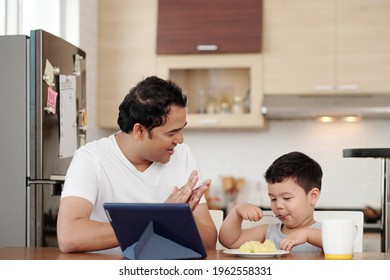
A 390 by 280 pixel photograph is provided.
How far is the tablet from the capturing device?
5.78 ft

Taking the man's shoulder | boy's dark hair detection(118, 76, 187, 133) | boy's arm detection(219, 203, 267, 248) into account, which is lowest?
boy's arm detection(219, 203, 267, 248)

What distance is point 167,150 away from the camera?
101 inches

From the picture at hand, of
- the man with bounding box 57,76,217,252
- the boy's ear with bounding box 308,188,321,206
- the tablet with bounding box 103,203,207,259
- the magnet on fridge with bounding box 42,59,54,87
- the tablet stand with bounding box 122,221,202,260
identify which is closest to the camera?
the tablet with bounding box 103,203,207,259

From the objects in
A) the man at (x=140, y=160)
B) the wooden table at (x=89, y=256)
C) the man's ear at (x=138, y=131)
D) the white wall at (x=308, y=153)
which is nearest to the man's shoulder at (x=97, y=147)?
the man at (x=140, y=160)

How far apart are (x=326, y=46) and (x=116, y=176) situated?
3.12 meters

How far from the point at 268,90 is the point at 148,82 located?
2.93 m

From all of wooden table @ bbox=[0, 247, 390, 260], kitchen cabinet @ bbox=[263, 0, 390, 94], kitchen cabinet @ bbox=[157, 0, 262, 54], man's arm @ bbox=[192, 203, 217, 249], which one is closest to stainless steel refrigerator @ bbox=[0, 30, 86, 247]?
man's arm @ bbox=[192, 203, 217, 249]

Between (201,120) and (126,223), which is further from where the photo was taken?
(201,120)

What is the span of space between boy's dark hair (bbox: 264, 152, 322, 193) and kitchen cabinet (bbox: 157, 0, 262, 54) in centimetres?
285

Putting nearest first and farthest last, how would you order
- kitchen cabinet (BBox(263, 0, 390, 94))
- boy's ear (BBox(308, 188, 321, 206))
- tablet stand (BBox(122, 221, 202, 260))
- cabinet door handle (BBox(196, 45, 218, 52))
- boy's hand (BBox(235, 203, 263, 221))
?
1. tablet stand (BBox(122, 221, 202, 260))
2. boy's hand (BBox(235, 203, 263, 221))
3. boy's ear (BBox(308, 188, 321, 206))
4. kitchen cabinet (BBox(263, 0, 390, 94))
5. cabinet door handle (BBox(196, 45, 218, 52))

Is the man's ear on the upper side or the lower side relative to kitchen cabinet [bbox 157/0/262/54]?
lower

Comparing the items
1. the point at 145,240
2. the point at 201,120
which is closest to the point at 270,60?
the point at 201,120

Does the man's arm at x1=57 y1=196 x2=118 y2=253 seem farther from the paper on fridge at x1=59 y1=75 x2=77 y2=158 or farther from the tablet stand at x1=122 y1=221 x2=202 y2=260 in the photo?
the paper on fridge at x1=59 y1=75 x2=77 y2=158
